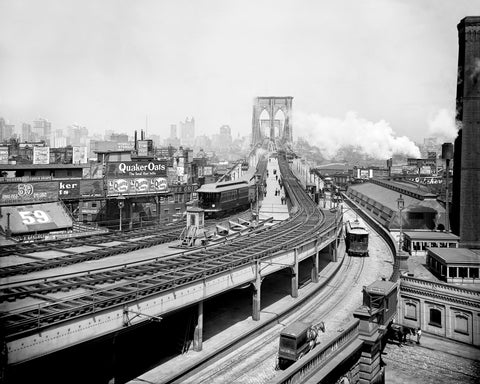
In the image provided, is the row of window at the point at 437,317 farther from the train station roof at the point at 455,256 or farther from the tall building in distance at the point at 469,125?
the tall building in distance at the point at 469,125

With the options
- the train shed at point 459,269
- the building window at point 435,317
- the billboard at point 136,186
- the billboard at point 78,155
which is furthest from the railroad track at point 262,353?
the billboard at point 78,155

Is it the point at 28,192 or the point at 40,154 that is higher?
the point at 40,154

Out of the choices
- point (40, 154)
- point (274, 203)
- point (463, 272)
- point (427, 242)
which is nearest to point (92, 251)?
point (463, 272)

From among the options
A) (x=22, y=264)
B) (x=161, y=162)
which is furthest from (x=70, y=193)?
(x=22, y=264)

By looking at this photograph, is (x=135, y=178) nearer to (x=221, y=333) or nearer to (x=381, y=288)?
(x=221, y=333)

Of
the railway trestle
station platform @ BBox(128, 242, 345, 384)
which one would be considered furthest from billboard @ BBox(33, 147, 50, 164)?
the railway trestle

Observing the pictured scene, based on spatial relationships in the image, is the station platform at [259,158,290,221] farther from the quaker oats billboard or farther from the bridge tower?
the bridge tower

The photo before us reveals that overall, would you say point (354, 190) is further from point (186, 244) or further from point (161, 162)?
point (186, 244)
